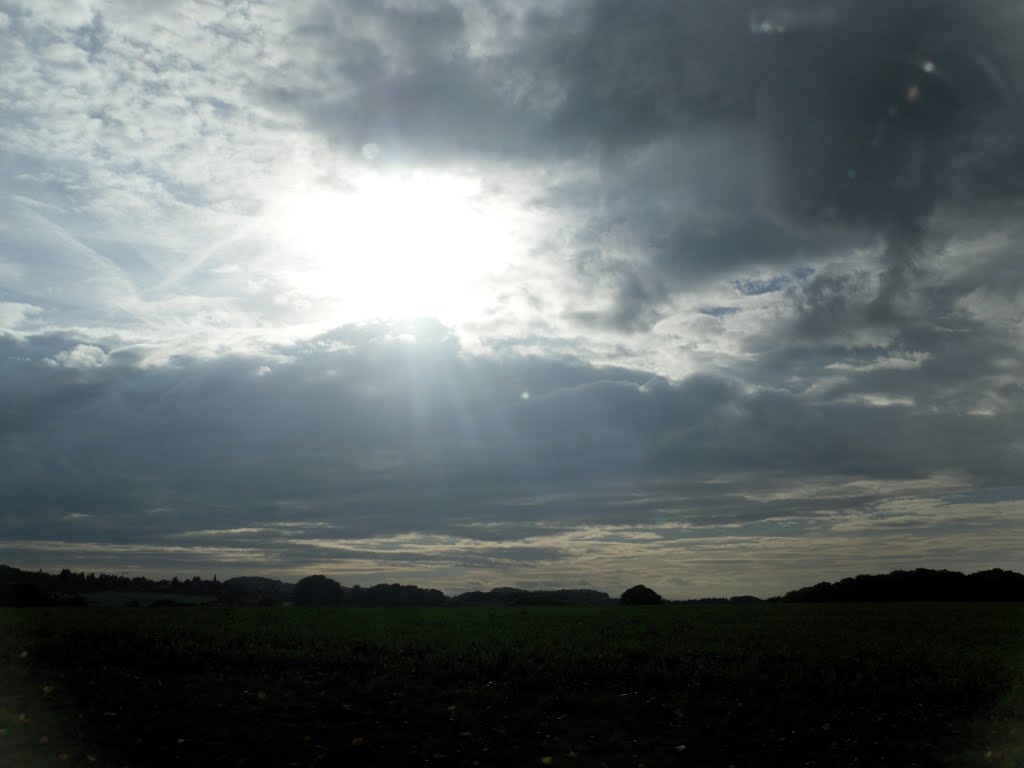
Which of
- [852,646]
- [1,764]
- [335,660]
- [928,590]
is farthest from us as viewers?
[928,590]

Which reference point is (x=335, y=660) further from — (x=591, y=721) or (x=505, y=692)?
(x=591, y=721)

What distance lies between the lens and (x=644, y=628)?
1324 inches

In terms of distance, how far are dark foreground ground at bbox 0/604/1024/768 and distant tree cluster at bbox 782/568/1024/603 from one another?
209ft

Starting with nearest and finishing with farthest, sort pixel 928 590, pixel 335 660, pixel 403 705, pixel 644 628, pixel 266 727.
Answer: pixel 266 727, pixel 403 705, pixel 335 660, pixel 644 628, pixel 928 590

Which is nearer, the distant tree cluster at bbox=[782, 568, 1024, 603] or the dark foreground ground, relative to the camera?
the dark foreground ground

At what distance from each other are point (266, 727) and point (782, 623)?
27192mm

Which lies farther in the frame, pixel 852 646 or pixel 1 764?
pixel 852 646

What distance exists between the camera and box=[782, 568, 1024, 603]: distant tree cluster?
272 ft

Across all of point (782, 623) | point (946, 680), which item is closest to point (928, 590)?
point (782, 623)

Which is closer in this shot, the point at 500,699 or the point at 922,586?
the point at 500,699

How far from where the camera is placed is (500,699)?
63.3 ft

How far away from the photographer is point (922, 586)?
87750mm

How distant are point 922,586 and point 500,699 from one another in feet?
284

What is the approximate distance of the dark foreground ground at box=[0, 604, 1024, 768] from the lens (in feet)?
50.3
